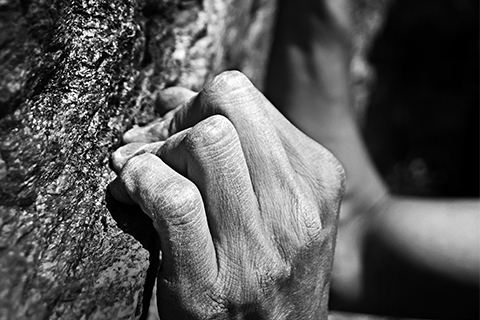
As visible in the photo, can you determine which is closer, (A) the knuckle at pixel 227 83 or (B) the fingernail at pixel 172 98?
(A) the knuckle at pixel 227 83

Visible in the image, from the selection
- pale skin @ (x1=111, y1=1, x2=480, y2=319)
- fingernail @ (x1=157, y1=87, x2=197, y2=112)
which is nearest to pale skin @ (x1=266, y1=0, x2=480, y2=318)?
pale skin @ (x1=111, y1=1, x2=480, y2=319)

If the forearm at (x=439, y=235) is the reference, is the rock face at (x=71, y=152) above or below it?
above

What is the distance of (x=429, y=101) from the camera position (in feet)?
7.61

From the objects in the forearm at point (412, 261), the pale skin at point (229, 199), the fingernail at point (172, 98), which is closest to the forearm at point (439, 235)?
the forearm at point (412, 261)

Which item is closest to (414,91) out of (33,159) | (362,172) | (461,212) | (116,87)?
(362,172)

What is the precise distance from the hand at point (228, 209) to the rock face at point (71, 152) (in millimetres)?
45

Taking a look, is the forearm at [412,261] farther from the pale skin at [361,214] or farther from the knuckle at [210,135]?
the knuckle at [210,135]

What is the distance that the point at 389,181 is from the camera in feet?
7.77

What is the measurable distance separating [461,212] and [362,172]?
330 millimetres

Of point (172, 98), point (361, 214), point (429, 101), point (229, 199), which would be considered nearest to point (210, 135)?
point (229, 199)

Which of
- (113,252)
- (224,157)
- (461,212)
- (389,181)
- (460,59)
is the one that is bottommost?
(389,181)

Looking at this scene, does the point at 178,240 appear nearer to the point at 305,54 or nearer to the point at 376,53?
the point at 305,54

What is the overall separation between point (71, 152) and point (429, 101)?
6.19ft

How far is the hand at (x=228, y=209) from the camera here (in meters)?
0.70
